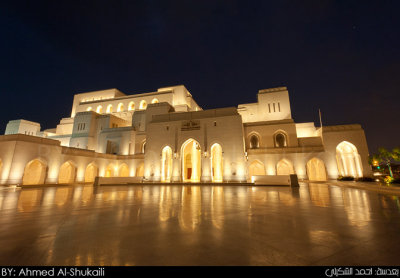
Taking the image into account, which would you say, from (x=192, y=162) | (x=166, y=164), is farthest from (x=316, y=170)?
(x=166, y=164)

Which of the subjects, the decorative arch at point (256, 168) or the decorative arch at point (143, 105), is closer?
the decorative arch at point (256, 168)

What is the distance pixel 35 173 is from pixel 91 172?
6.34m

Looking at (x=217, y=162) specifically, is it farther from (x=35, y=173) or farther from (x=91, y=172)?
(x=35, y=173)

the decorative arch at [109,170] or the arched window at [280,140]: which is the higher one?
the arched window at [280,140]

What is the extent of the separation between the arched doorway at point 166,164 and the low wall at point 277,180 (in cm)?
1175

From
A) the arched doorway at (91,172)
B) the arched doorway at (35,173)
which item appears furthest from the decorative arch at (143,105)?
the arched doorway at (35,173)

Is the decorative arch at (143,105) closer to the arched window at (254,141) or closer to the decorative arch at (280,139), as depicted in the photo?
the arched window at (254,141)

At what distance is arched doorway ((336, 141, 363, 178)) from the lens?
22.3 meters

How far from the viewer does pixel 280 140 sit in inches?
1038

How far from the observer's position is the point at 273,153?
79.0ft

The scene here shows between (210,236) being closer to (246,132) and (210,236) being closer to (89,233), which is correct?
(89,233)

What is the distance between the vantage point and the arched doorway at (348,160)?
878 inches

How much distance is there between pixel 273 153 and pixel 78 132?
36.0 meters

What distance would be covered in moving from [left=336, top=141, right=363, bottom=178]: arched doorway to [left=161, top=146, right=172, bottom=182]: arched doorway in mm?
22638
